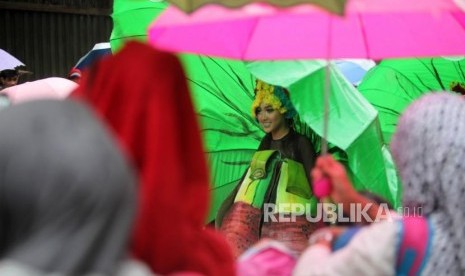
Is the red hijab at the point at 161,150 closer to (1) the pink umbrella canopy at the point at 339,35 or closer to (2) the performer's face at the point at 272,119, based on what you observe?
(1) the pink umbrella canopy at the point at 339,35

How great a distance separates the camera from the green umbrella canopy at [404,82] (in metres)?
4.93

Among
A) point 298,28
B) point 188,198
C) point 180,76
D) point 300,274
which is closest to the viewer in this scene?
point 188,198

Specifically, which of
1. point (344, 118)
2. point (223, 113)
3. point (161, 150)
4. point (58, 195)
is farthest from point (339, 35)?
point (58, 195)

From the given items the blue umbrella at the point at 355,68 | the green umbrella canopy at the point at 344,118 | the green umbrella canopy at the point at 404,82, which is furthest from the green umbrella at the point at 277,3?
the blue umbrella at the point at 355,68

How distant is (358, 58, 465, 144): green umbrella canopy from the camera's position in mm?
4934

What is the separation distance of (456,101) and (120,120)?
0.96m

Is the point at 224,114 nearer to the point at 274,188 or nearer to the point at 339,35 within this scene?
the point at 274,188

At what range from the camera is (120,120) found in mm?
1732

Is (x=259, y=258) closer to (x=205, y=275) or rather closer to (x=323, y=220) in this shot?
(x=205, y=275)

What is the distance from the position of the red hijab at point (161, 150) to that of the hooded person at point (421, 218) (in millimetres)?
333

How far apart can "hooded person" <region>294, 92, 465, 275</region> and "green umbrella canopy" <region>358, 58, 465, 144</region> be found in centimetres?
269

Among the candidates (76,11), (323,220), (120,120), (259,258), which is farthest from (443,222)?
(76,11)

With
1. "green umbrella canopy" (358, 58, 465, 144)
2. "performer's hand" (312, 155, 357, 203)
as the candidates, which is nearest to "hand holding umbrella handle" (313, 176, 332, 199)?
"performer's hand" (312, 155, 357, 203)

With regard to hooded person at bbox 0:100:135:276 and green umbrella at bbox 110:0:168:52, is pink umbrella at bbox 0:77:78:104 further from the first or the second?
hooded person at bbox 0:100:135:276
